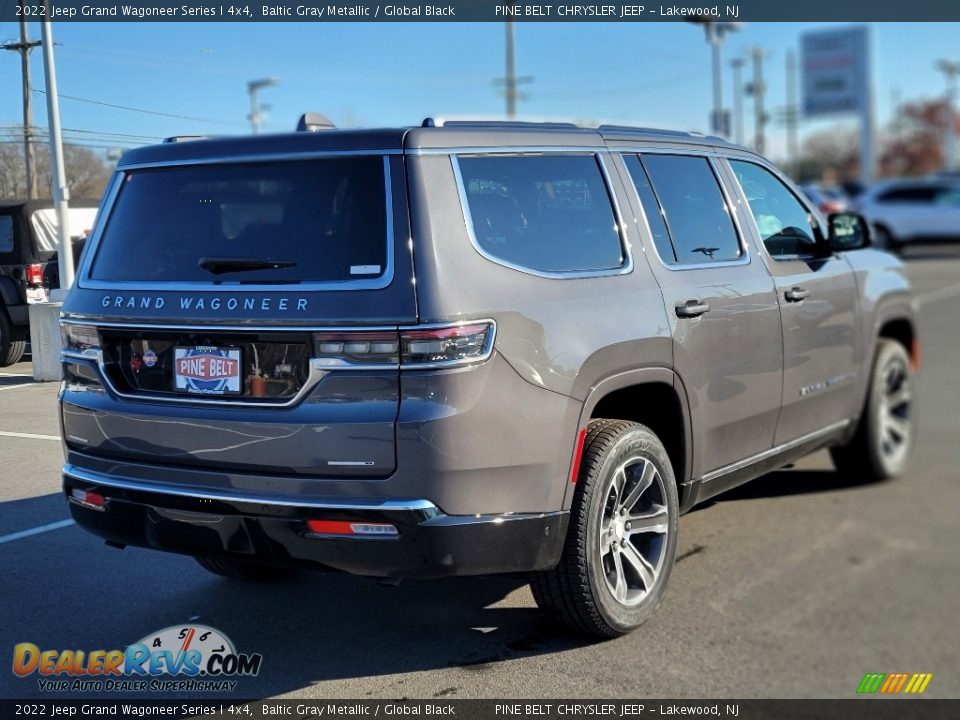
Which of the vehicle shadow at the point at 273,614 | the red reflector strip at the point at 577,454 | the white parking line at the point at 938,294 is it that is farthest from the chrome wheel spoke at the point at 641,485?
the white parking line at the point at 938,294

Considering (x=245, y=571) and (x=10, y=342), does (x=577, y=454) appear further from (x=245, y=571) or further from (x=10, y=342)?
(x=10, y=342)

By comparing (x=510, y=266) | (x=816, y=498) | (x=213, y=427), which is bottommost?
(x=816, y=498)

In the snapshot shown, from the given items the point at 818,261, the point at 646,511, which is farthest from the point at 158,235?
the point at 818,261

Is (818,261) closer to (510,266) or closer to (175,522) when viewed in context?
(510,266)

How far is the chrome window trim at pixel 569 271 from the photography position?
3.61m

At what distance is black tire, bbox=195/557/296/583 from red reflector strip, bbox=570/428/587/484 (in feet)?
5.01

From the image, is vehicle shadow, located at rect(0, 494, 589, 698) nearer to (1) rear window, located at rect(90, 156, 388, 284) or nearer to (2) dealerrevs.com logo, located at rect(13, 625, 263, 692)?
(2) dealerrevs.com logo, located at rect(13, 625, 263, 692)

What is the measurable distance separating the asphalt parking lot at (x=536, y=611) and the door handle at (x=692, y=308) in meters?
0.98

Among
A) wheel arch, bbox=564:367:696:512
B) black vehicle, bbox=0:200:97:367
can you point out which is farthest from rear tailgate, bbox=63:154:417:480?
wheel arch, bbox=564:367:696:512

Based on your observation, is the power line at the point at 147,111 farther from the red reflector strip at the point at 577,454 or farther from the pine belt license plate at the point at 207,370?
the red reflector strip at the point at 577,454

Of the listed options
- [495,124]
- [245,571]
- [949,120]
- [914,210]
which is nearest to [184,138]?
[495,124]

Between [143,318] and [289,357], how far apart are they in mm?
623

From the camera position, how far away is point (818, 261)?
545cm
